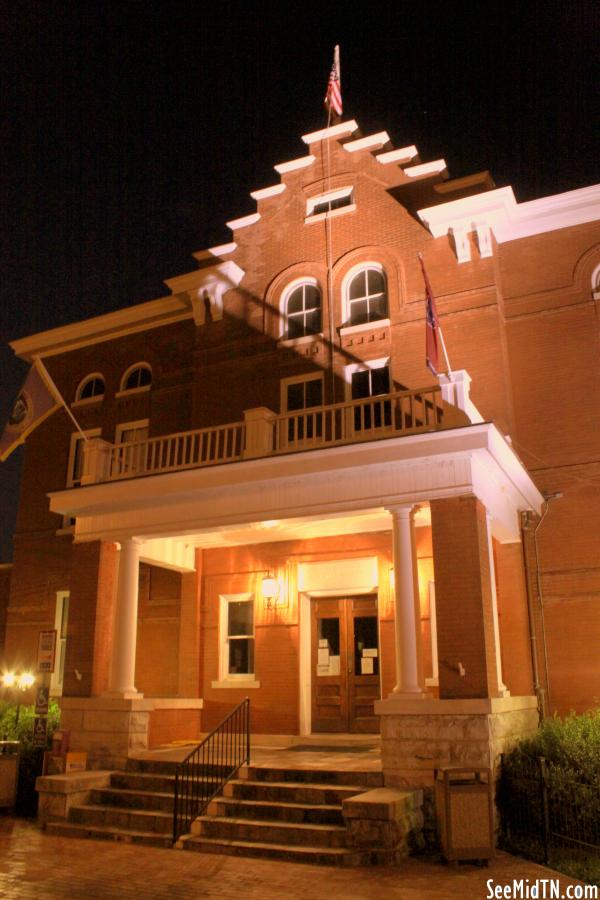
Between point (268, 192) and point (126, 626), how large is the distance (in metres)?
11.7

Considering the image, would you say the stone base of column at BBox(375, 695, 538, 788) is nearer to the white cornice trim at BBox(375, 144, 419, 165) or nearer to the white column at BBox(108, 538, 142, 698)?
the white column at BBox(108, 538, 142, 698)

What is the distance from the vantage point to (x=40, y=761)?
14430 millimetres

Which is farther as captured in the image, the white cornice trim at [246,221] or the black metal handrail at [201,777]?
the white cornice trim at [246,221]

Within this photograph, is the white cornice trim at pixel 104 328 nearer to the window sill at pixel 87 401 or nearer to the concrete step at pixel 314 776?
the window sill at pixel 87 401

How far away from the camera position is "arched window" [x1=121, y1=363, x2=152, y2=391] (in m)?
22.0

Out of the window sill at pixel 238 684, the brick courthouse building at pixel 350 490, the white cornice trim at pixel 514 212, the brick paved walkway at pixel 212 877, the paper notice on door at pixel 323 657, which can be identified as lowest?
the brick paved walkway at pixel 212 877

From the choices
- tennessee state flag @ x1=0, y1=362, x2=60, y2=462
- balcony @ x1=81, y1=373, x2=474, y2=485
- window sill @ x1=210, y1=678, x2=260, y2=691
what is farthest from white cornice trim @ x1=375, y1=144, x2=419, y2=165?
window sill @ x1=210, y1=678, x2=260, y2=691

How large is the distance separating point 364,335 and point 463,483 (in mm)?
6613

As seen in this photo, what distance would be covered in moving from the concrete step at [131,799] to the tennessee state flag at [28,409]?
8.01 meters

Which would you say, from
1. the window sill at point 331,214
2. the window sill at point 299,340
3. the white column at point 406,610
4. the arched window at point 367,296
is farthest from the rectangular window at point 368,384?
the white column at point 406,610

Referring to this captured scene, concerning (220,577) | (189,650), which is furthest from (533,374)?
(189,650)

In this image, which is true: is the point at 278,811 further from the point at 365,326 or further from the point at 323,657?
the point at 365,326

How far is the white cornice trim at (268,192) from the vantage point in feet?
66.4

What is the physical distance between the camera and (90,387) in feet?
76.1
